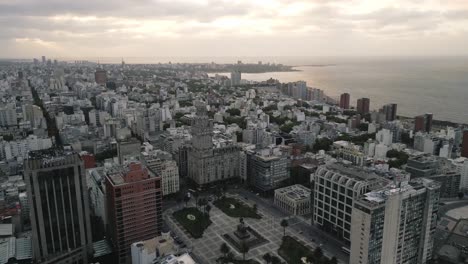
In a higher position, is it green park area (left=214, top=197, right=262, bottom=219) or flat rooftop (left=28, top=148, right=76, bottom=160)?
flat rooftop (left=28, top=148, right=76, bottom=160)

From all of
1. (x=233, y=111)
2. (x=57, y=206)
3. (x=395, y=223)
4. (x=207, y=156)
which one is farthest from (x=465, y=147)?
(x=57, y=206)

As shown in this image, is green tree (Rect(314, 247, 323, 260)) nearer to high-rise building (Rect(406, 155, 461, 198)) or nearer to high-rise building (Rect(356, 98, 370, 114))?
high-rise building (Rect(406, 155, 461, 198))

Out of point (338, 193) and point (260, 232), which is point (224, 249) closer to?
point (260, 232)

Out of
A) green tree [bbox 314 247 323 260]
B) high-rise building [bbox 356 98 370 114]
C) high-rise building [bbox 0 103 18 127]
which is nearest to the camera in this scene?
green tree [bbox 314 247 323 260]

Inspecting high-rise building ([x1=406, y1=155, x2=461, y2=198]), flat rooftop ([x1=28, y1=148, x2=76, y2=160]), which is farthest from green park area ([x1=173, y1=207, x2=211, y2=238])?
high-rise building ([x1=406, y1=155, x2=461, y2=198])

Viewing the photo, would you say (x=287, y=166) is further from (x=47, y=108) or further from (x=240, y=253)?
(x=47, y=108)

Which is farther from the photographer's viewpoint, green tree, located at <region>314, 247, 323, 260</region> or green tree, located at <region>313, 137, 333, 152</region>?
green tree, located at <region>313, 137, 333, 152</region>
